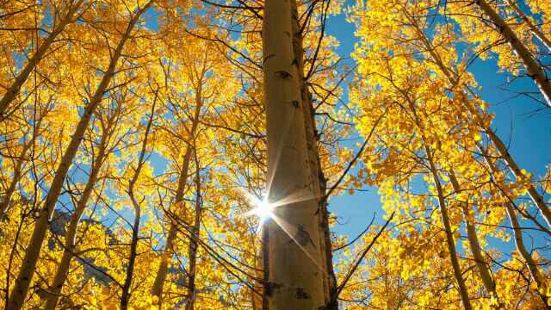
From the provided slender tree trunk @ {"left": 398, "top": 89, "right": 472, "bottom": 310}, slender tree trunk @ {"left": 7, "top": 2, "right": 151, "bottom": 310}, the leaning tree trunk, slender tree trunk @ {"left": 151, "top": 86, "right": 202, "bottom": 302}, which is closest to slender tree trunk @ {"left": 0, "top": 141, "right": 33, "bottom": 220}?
slender tree trunk @ {"left": 7, "top": 2, "right": 151, "bottom": 310}

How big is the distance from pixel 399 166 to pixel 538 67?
2.47 metres

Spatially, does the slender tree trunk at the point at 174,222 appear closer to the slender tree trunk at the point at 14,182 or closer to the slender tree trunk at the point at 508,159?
the slender tree trunk at the point at 14,182

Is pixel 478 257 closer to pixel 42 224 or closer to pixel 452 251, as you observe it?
pixel 452 251

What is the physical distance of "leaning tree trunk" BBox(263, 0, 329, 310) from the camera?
925mm

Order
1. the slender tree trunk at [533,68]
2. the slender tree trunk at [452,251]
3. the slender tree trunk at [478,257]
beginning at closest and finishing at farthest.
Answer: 1. the slender tree trunk at [533,68]
2. the slender tree trunk at [452,251]
3. the slender tree trunk at [478,257]

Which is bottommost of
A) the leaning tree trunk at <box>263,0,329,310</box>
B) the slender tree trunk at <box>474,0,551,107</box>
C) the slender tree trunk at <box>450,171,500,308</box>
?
the leaning tree trunk at <box>263,0,329,310</box>

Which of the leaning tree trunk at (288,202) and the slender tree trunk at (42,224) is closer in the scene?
the leaning tree trunk at (288,202)

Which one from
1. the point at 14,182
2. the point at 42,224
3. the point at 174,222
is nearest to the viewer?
the point at 14,182

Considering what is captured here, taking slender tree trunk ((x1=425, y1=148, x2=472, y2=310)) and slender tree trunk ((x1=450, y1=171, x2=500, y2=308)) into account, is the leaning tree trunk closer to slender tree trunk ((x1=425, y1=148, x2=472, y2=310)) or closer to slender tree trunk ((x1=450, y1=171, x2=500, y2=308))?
slender tree trunk ((x1=425, y1=148, x2=472, y2=310))

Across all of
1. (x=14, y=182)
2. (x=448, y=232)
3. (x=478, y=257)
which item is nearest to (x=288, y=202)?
(x=14, y=182)

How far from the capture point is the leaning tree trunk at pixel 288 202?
3.04 ft

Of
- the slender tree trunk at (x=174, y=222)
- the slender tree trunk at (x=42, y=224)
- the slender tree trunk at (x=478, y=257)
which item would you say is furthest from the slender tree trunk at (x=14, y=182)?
the slender tree trunk at (x=478, y=257)

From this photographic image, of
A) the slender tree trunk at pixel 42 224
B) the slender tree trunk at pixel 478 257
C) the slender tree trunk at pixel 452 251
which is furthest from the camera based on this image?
the slender tree trunk at pixel 478 257

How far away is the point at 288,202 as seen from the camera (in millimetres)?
1034
